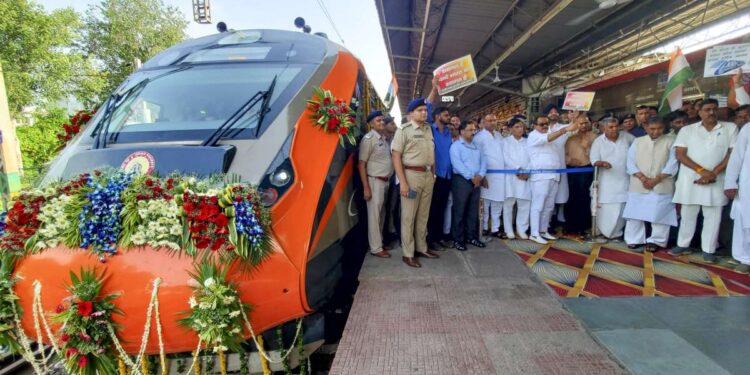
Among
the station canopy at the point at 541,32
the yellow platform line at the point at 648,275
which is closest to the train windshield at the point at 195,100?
the yellow platform line at the point at 648,275

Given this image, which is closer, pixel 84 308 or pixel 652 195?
pixel 84 308

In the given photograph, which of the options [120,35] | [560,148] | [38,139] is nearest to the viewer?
[560,148]

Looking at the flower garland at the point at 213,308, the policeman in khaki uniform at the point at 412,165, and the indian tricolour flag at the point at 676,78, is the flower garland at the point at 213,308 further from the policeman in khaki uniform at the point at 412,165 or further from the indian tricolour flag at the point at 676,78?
the indian tricolour flag at the point at 676,78

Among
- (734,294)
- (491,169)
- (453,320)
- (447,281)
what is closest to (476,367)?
(453,320)

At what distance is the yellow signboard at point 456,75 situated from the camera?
4566 mm

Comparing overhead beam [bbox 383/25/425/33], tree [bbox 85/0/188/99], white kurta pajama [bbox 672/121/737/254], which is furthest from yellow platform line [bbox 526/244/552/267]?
tree [bbox 85/0/188/99]

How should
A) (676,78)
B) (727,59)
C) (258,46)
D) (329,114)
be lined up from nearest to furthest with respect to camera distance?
(329,114)
(258,46)
(727,59)
(676,78)

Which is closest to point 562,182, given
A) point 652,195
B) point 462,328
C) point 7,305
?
point 652,195

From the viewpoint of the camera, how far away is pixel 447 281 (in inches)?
131

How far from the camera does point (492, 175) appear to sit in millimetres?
4938

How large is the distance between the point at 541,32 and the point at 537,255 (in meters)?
6.62

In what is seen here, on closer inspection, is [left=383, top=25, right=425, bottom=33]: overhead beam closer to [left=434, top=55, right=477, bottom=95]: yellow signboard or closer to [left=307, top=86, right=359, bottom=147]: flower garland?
[left=434, top=55, right=477, bottom=95]: yellow signboard

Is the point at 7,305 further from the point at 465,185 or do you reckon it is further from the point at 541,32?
the point at 541,32

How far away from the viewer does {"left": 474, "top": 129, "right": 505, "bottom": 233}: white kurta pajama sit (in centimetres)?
492
